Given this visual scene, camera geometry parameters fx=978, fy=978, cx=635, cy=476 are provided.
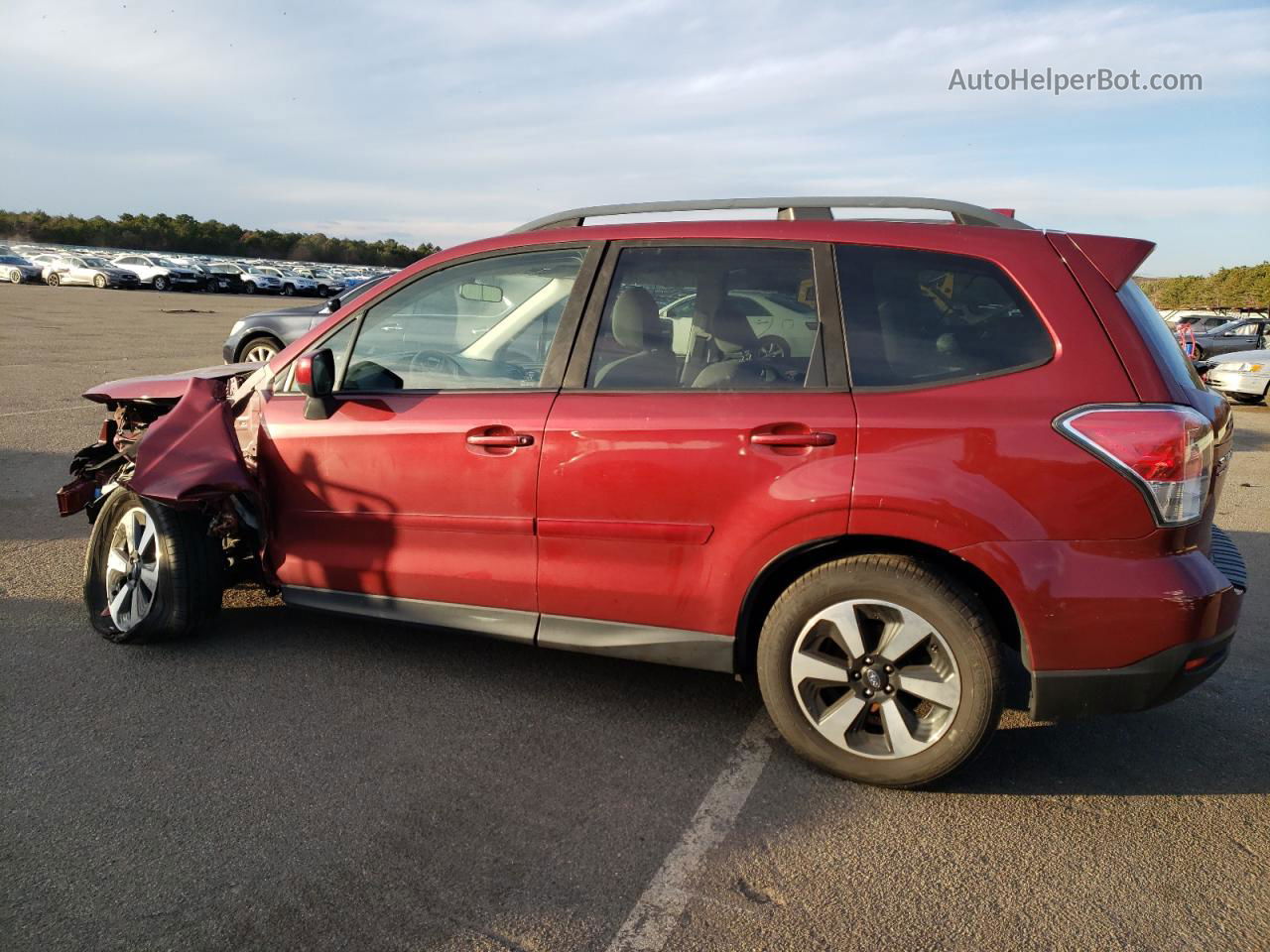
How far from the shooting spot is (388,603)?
3.77m

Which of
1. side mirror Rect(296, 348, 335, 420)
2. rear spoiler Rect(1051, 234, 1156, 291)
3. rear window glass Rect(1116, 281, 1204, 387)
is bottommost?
side mirror Rect(296, 348, 335, 420)

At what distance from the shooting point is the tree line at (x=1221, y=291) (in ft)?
137

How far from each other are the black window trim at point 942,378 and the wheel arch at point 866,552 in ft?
1.55

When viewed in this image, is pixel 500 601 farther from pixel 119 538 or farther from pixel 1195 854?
pixel 1195 854

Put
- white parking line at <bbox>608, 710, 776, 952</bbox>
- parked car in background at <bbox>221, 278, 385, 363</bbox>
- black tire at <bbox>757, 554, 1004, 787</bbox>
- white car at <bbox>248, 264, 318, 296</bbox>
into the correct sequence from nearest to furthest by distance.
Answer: white parking line at <bbox>608, 710, 776, 952</bbox>, black tire at <bbox>757, 554, 1004, 787</bbox>, parked car in background at <bbox>221, 278, 385, 363</bbox>, white car at <bbox>248, 264, 318, 296</bbox>

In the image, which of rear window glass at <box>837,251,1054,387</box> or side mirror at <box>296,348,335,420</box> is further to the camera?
side mirror at <box>296,348,335,420</box>

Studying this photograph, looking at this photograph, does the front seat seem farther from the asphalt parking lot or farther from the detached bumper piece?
the detached bumper piece

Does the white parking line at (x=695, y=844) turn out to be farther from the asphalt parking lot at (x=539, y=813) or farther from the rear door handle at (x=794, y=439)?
the rear door handle at (x=794, y=439)

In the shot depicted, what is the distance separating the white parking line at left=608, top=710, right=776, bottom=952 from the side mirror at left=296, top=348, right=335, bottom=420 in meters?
2.03

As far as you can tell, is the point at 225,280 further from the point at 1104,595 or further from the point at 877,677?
the point at 1104,595

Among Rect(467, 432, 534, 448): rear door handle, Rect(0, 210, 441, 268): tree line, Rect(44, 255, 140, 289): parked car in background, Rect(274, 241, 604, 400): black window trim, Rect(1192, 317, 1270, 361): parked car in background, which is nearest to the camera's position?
Rect(467, 432, 534, 448): rear door handle

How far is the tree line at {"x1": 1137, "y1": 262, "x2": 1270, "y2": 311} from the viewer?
41.6m

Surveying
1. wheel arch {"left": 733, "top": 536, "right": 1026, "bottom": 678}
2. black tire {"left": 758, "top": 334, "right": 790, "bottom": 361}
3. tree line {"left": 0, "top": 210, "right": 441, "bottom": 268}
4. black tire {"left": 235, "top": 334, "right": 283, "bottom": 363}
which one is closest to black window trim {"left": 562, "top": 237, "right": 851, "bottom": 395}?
black tire {"left": 758, "top": 334, "right": 790, "bottom": 361}

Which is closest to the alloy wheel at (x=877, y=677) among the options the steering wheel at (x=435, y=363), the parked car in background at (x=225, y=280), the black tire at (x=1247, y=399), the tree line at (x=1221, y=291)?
the steering wheel at (x=435, y=363)
